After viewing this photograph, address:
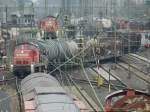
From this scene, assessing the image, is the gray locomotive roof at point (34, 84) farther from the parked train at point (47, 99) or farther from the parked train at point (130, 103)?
the parked train at point (130, 103)

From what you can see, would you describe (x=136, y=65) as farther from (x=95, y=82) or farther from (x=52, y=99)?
(x=52, y=99)

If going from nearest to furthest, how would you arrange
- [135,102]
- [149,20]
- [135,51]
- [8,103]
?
1. [135,102]
2. [8,103]
3. [135,51]
4. [149,20]

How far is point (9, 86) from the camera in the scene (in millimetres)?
19688

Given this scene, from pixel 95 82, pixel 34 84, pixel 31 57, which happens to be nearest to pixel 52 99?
pixel 34 84

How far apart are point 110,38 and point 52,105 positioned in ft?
61.8

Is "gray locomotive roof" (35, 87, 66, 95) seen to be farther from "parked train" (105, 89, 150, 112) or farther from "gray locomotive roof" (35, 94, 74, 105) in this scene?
"parked train" (105, 89, 150, 112)

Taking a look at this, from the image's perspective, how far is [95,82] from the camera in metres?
19.8

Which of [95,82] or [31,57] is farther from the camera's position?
[31,57]

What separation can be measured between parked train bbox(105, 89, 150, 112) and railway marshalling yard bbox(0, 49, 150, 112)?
5.73m

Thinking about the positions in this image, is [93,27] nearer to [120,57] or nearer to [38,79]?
[120,57]

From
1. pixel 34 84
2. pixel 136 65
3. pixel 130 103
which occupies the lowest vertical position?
pixel 136 65

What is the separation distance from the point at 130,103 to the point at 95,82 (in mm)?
11927

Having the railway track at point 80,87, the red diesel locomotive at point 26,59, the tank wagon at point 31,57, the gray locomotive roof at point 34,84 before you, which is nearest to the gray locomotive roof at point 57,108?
the gray locomotive roof at point 34,84

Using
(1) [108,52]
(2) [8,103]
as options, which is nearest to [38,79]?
(2) [8,103]
